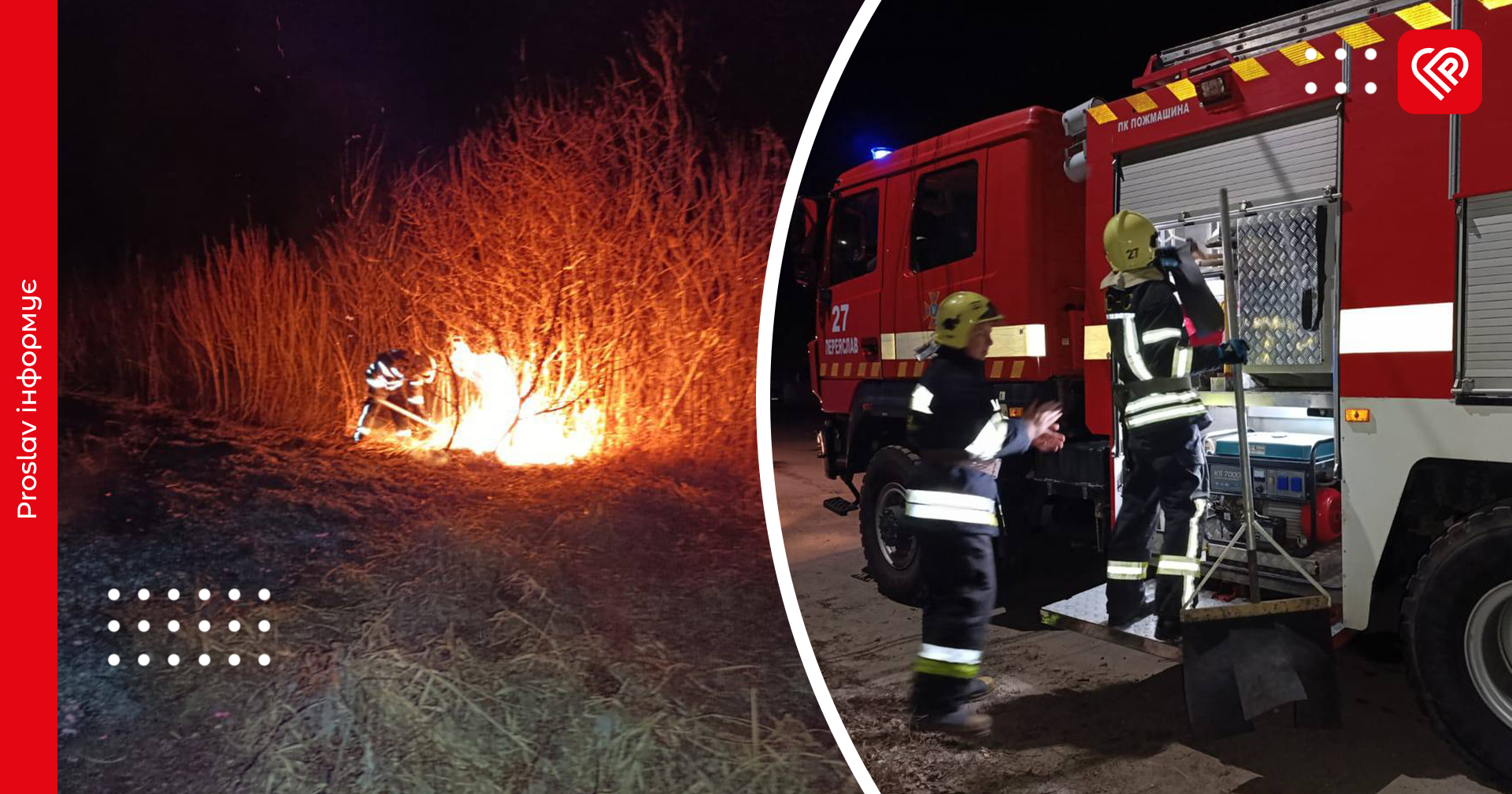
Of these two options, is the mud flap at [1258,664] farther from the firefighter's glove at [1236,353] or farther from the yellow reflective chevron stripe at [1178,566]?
the firefighter's glove at [1236,353]

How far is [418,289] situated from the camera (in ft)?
25.3

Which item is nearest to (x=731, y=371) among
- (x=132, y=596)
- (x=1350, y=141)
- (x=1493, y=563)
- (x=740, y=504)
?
(x=740, y=504)

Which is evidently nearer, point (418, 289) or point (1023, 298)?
point (1023, 298)

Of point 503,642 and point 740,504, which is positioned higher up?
point 740,504

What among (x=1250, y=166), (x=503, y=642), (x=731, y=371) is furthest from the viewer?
(x=731, y=371)

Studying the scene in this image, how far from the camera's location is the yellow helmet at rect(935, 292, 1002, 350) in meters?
3.41

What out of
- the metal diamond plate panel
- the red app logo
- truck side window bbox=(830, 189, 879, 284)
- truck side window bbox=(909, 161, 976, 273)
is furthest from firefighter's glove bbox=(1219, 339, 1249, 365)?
truck side window bbox=(830, 189, 879, 284)

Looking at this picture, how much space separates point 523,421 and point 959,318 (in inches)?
192

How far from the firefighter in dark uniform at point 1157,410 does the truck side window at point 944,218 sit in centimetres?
143

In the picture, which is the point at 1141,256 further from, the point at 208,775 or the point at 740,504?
the point at 208,775

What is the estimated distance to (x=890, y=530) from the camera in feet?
18.2

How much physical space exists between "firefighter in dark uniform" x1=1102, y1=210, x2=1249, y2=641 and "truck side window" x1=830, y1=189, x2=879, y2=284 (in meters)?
2.23

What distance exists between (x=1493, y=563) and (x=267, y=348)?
9795mm

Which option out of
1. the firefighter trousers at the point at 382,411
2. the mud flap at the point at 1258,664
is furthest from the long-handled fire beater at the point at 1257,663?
the firefighter trousers at the point at 382,411
